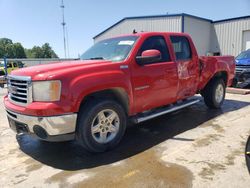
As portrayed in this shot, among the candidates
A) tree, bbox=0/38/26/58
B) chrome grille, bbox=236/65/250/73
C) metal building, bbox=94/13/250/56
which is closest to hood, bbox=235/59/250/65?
chrome grille, bbox=236/65/250/73

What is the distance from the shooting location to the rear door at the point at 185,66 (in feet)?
17.7

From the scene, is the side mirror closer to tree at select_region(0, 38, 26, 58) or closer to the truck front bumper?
the truck front bumper

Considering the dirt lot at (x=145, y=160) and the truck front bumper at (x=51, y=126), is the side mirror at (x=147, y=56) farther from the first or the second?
the truck front bumper at (x=51, y=126)

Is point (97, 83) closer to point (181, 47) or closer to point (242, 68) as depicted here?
point (181, 47)

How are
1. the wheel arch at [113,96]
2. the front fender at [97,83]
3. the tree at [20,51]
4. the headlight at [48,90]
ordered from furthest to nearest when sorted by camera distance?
the tree at [20,51] < the wheel arch at [113,96] < the front fender at [97,83] < the headlight at [48,90]

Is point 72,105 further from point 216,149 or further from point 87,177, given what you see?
point 216,149

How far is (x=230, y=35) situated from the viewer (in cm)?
2191

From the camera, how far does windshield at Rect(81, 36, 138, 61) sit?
14.8 feet

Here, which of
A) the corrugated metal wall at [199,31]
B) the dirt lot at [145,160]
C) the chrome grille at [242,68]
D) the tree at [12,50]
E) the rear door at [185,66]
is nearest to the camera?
the dirt lot at [145,160]

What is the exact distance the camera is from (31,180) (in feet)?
10.7

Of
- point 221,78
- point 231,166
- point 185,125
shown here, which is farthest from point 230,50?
point 231,166

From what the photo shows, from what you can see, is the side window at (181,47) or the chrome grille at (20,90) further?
the side window at (181,47)

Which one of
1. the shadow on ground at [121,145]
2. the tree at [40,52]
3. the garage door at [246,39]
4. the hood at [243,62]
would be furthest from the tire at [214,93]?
the tree at [40,52]

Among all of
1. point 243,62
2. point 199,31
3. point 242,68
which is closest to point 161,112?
point 242,68
